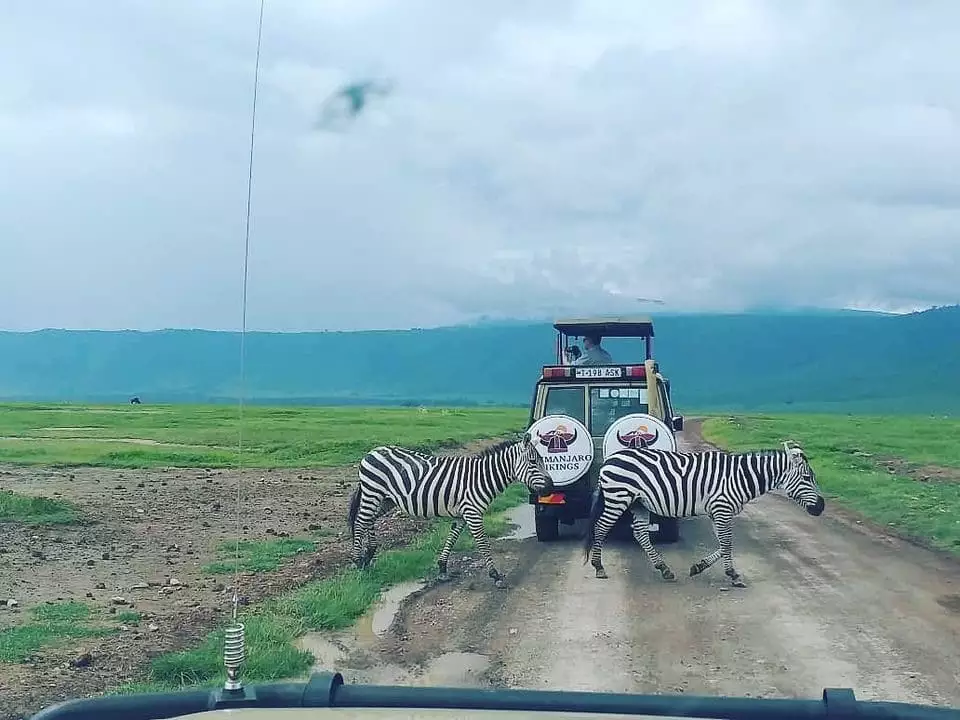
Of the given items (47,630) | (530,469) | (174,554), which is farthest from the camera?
(174,554)

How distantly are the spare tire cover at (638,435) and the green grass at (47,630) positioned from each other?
642 cm

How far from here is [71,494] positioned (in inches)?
720

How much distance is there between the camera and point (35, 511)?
14648 mm

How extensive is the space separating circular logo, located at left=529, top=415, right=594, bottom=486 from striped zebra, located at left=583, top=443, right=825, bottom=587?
112cm

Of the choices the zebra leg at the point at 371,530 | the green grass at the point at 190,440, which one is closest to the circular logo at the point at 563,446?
the zebra leg at the point at 371,530

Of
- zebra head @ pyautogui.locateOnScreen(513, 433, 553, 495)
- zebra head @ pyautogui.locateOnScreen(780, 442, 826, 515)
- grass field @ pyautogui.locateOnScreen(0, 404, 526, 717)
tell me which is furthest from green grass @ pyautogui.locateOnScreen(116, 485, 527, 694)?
zebra head @ pyautogui.locateOnScreen(780, 442, 826, 515)

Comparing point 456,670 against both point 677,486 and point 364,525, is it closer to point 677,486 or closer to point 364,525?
point 364,525

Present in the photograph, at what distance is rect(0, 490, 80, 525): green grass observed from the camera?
1407 cm

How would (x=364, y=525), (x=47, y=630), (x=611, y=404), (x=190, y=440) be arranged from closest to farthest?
1. (x=47, y=630)
2. (x=364, y=525)
3. (x=611, y=404)
4. (x=190, y=440)

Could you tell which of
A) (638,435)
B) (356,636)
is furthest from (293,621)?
(638,435)

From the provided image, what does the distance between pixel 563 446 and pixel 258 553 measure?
3871 mm

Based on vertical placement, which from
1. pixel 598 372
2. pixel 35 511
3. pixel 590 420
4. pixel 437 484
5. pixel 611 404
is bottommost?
pixel 35 511

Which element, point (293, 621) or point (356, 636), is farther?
point (293, 621)

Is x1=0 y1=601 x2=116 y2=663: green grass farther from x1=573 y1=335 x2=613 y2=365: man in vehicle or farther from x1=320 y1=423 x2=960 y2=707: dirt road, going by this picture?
x1=573 y1=335 x2=613 y2=365: man in vehicle
